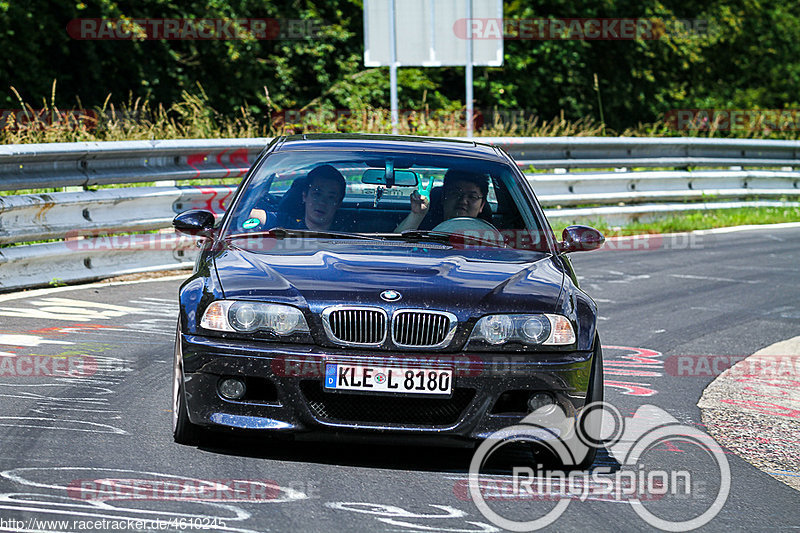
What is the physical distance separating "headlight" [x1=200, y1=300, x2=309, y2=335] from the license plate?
0.77 feet

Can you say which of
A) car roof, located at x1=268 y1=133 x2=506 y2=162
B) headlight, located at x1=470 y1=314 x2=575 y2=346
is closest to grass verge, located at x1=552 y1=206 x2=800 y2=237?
car roof, located at x1=268 y1=133 x2=506 y2=162

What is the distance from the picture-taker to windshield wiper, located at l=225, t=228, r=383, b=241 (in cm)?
605

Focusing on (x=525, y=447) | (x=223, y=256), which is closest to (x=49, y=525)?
(x=223, y=256)

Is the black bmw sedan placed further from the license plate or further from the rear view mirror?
the rear view mirror

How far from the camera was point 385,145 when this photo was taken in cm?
679

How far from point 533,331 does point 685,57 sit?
35.9 metres

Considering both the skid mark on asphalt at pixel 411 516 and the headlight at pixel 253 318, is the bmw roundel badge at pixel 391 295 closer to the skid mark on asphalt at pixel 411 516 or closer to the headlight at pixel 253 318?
the headlight at pixel 253 318

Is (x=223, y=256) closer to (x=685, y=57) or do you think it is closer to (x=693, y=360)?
(x=693, y=360)

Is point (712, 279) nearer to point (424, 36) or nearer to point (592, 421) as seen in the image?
point (592, 421)

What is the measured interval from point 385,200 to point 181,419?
1.83m

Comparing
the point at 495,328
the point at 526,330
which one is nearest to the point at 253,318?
the point at 495,328

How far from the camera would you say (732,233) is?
17812mm

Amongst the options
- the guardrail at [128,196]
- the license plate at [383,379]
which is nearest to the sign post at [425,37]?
the guardrail at [128,196]

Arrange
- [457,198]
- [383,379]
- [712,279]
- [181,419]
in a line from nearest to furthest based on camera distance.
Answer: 1. [383,379]
2. [181,419]
3. [457,198]
4. [712,279]
